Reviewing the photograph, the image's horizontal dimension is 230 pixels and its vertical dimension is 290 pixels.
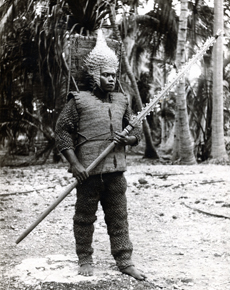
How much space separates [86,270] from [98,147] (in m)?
0.81

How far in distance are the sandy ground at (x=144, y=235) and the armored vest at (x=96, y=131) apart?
0.75 m

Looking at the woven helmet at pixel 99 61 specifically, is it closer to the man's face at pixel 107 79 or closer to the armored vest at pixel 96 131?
the man's face at pixel 107 79

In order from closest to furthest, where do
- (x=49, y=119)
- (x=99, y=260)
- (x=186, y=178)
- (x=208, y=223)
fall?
(x=99, y=260) → (x=208, y=223) → (x=186, y=178) → (x=49, y=119)

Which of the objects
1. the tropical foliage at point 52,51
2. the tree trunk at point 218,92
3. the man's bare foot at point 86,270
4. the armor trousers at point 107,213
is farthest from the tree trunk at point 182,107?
the man's bare foot at point 86,270

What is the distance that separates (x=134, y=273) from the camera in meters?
2.61

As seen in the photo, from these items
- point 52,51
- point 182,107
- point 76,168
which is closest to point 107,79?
point 76,168

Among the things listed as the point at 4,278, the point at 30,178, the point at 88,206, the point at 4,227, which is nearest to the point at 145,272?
the point at 88,206

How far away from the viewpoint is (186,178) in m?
5.97

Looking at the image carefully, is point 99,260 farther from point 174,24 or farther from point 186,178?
point 174,24

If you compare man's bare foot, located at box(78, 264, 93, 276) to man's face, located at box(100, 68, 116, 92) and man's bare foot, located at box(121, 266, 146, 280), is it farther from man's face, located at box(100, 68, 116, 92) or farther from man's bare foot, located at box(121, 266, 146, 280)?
man's face, located at box(100, 68, 116, 92)

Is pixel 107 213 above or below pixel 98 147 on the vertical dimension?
below

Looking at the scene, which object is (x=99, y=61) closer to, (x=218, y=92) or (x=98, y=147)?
(x=98, y=147)

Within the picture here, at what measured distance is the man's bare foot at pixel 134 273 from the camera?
2.59 metres

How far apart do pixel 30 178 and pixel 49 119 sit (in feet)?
8.01
